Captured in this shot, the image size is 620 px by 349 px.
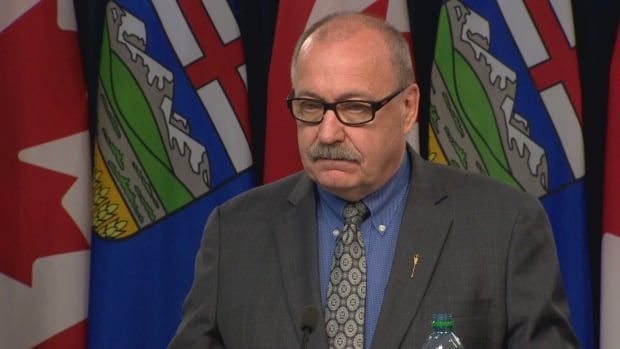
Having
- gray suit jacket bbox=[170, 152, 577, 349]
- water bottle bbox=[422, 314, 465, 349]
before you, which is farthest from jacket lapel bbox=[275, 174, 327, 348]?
water bottle bbox=[422, 314, 465, 349]

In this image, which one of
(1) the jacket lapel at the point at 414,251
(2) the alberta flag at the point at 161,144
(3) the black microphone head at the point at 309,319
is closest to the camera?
(3) the black microphone head at the point at 309,319

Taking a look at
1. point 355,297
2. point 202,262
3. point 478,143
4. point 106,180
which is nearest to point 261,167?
point 106,180

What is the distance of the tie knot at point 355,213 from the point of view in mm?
2033

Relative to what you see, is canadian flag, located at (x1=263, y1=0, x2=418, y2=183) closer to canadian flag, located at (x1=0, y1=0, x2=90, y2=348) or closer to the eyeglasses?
canadian flag, located at (x1=0, y1=0, x2=90, y2=348)

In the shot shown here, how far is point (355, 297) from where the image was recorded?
6.37ft

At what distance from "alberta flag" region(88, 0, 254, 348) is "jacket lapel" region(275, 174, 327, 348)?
38.7 inches

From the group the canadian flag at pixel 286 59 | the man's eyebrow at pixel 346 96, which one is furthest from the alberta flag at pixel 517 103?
the man's eyebrow at pixel 346 96

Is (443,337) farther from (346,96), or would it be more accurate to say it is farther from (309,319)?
(346,96)

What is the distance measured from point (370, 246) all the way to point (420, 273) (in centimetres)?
12

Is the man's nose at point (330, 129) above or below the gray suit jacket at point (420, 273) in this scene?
above

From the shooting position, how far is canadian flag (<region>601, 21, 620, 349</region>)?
2.97 m

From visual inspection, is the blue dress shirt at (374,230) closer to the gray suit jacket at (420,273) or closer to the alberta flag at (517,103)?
the gray suit jacket at (420,273)

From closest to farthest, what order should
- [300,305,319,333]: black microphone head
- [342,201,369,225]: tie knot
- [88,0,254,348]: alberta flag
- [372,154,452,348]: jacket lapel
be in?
[300,305,319,333]: black microphone head → [372,154,452,348]: jacket lapel → [342,201,369,225]: tie knot → [88,0,254,348]: alberta flag

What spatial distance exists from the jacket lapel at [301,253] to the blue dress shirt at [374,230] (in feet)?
0.07
